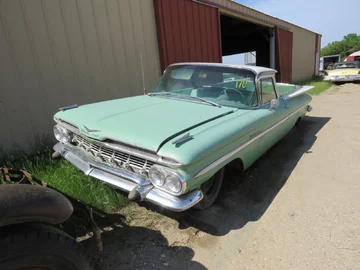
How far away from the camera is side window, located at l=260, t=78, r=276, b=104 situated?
3.44 meters

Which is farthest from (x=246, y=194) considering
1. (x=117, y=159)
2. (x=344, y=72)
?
(x=344, y=72)

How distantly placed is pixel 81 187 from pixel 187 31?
5500 mm

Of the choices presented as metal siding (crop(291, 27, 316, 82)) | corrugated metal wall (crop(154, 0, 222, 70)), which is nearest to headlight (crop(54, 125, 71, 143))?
corrugated metal wall (crop(154, 0, 222, 70))

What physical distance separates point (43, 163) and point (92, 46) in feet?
8.69

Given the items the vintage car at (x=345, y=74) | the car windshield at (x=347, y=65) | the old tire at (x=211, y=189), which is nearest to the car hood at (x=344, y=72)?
the vintage car at (x=345, y=74)

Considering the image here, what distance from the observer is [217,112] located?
2.85m

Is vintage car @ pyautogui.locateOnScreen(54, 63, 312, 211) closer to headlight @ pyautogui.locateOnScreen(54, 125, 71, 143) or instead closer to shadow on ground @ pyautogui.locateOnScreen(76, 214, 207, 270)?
headlight @ pyautogui.locateOnScreen(54, 125, 71, 143)

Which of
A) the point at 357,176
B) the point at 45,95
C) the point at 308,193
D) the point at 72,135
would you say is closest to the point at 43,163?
the point at 72,135

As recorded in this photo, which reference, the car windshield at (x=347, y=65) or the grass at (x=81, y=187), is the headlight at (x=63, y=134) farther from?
the car windshield at (x=347, y=65)

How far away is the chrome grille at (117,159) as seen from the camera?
7.27ft

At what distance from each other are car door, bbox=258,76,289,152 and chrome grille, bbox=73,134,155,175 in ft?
5.43

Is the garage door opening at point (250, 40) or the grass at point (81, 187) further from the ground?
the garage door opening at point (250, 40)

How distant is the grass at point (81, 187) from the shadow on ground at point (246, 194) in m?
0.40

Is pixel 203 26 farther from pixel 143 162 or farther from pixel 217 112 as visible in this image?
pixel 143 162
